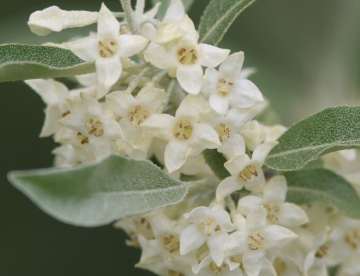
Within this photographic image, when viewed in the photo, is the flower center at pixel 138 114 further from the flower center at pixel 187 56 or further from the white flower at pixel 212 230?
the white flower at pixel 212 230

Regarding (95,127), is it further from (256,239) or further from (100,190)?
(256,239)

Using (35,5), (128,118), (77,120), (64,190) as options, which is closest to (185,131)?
(128,118)

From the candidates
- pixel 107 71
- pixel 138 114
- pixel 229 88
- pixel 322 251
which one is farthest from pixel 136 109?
pixel 322 251

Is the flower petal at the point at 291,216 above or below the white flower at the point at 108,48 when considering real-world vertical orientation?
below

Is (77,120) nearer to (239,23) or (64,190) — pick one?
(64,190)

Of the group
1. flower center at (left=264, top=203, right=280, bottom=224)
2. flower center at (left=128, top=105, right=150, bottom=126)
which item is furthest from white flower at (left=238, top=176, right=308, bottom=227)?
flower center at (left=128, top=105, right=150, bottom=126)

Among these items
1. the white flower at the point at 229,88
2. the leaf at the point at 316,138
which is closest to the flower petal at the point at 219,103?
the white flower at the point at 229,88
